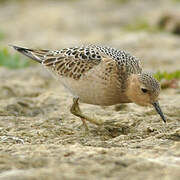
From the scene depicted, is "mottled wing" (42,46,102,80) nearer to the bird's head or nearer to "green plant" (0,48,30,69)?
the bird's head

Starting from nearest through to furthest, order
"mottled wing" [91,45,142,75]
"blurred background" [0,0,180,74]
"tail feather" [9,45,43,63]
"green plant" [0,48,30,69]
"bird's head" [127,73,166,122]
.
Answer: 1. "bird's head" [127,73,166,122]
2. "mottled wing" [91,45,142,75]
3. "tail feather" [9,45,43,63]
4. "green plant" [0,48,30,69]
5. "blurred background" [0,0,180,74]

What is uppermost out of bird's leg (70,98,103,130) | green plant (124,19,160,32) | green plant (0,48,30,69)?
green plant (124,19,160,32)

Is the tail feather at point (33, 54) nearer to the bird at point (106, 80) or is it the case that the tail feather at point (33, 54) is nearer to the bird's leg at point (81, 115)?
the bird at point (106, 80)

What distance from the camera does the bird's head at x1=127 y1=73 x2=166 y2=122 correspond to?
18.0 ft

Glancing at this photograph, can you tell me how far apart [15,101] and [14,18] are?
10.0m

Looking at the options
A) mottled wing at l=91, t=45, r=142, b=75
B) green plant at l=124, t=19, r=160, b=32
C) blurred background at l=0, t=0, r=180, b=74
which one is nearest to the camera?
mottled wing at l=91, t=45, r=142, b=75

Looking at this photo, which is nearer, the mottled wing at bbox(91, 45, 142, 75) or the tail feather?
the mottled wing at bbox(91, 45, 142, 75)

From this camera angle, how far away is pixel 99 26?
1509 cm

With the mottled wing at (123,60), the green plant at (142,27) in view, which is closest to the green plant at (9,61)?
the mottled wing at (123,60)

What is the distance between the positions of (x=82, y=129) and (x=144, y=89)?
88cm

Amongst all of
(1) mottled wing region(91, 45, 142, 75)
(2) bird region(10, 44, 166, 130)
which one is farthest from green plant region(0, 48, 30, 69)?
(1) mottled wing region(91, 45, 142, 75)

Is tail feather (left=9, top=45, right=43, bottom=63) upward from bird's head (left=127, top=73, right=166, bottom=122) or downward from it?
upward

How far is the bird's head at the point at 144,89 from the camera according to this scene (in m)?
5.49

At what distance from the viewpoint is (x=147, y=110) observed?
20.8ft
